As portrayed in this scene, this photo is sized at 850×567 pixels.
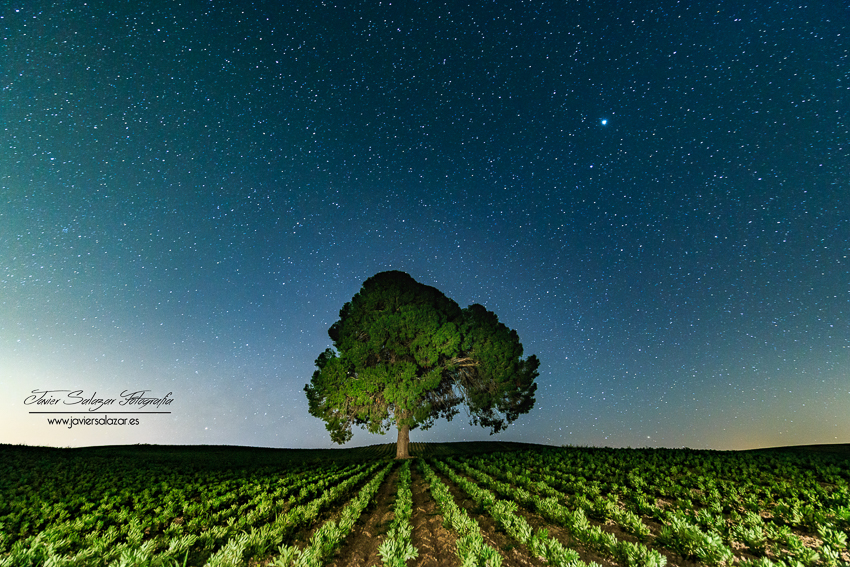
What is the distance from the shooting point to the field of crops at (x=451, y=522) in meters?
5.62

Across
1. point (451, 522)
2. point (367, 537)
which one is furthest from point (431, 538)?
point (367, 537)

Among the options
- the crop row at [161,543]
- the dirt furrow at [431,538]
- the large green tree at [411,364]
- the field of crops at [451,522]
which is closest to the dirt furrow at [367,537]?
the field of crops at [451,522]

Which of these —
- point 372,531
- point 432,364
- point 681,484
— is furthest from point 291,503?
point 432,364

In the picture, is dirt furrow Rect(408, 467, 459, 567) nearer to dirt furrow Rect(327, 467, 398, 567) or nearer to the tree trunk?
dirt furrow Rect(327, 467, 398, 567)

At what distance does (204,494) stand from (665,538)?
13749 millimetres

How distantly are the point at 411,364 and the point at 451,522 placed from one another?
18852 millimetres

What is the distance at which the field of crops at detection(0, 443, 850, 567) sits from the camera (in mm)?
5617

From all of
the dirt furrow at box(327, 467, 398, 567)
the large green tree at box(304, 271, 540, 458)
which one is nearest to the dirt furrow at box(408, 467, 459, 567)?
the dirt furrow at box(327, 467, 398, 567)

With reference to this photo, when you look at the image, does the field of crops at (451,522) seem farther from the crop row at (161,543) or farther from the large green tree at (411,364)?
the large green tree at (411,364)

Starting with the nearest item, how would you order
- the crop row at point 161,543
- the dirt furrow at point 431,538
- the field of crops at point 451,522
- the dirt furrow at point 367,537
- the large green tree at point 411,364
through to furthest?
the crop row at point 161,543 → the field of crops at point 451,522 → the dirt furrow at point 431,538 → the dirt furrow at point 367,537 → the large green tree at point 411,364

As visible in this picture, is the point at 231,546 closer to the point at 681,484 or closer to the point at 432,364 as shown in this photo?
the point at 681,484

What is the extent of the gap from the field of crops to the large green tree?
1003 centimetres

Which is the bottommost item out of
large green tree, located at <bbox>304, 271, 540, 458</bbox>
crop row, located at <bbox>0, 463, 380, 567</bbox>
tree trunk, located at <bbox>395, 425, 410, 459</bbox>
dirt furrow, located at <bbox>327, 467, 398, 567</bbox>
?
tree trunk, located at <bbox>395, 425, 410, 459</bbox>

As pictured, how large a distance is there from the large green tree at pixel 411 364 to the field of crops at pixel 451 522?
1003cm
